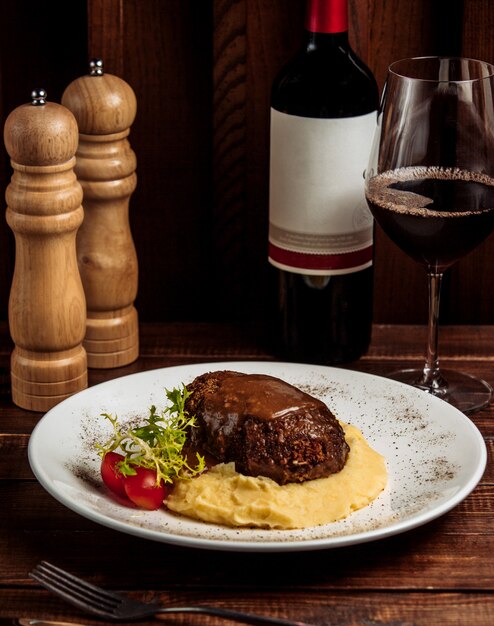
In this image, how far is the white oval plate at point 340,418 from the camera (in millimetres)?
1094

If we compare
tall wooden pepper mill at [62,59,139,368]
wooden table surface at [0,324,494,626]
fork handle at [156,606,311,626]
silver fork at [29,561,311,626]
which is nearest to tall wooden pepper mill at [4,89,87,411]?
tall wooden pepper mill at [62,59,139,368]

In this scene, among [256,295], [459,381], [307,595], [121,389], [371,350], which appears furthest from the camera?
[256,295]

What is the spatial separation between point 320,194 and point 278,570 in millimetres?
568

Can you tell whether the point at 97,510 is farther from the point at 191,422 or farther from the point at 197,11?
the point at 197,11

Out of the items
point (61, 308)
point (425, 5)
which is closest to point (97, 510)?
point (61, 308)

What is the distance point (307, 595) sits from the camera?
1.07 m

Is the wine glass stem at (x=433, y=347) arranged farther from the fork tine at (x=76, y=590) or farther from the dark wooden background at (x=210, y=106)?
the fork tine at (x=76, y=590)

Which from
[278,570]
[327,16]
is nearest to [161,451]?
[278,570]

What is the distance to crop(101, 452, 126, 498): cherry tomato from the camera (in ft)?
3.86

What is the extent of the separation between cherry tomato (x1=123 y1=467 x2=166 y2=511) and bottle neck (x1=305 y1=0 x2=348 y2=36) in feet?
2.07

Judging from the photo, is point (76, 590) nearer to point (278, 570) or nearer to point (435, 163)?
point (278, 570)

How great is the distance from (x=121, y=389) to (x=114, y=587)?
37 cm

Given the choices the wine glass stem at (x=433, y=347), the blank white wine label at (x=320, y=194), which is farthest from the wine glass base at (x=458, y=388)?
the blank white wine label at (x=320, y=194)

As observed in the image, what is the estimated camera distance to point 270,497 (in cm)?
114
